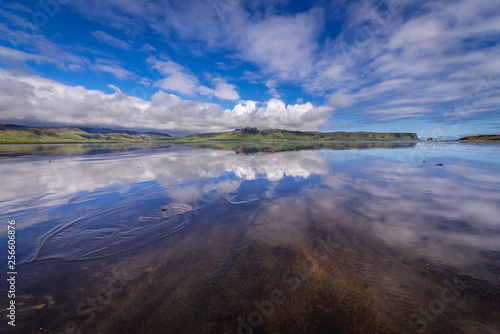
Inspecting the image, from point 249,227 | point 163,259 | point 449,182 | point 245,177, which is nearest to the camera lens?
point 163,259

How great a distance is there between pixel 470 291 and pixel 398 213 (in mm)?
5622

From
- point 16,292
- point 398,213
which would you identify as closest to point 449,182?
point 398,213

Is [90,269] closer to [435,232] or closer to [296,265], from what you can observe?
[296,265]

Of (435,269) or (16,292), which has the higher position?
(435,269)

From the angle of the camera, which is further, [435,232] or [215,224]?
[215,224]

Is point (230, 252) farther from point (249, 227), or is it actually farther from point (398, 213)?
point (398, 213)

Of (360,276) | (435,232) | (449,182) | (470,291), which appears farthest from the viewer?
(449,182)

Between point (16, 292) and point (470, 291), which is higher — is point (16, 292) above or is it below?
below

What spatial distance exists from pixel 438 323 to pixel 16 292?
1139cm

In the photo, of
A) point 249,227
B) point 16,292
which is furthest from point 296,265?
point 16,292

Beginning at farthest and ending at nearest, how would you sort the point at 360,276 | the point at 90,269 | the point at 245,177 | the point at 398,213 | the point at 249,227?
1. the point at 245,177
2. the point at 398,213
3. the point at 249,227
4. the point at 90,269
5. the point at 360,276

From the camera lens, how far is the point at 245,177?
19469 millimetres

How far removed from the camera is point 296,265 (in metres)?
6.19

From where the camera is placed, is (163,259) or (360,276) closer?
(360,276)
